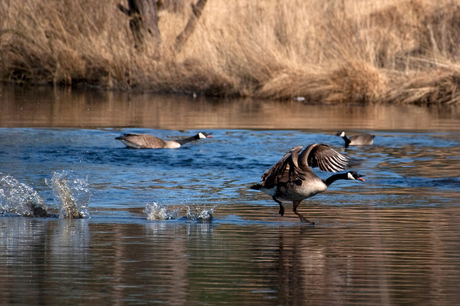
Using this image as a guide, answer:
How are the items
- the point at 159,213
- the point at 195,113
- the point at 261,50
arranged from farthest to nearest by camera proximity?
the point at 261,50
the point at 195,113
the point at 159,213

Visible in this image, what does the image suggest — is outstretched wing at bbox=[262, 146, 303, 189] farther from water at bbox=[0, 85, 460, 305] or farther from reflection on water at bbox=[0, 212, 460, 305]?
reflection on water at bbox=[0, 212, 460, 305]

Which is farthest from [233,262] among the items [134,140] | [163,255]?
[134,140]

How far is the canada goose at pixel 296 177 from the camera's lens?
24.3 ft

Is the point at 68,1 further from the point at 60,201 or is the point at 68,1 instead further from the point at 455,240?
the point at 455,240

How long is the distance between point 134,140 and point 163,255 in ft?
21.1

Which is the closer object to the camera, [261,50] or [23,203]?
[23,203]

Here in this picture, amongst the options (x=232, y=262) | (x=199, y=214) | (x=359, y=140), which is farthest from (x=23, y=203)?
(x=359, y=140)

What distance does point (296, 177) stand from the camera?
297 inches

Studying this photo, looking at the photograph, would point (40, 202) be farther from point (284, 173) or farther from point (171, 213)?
point (284, 173)

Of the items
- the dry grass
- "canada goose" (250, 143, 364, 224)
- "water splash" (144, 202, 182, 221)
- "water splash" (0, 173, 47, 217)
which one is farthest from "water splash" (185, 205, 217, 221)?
the dry grass

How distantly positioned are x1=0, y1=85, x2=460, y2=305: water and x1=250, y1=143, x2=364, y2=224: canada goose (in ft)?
0.76

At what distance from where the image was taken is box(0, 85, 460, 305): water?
193 inches

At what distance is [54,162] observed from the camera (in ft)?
36.0

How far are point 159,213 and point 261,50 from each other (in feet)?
49.6
